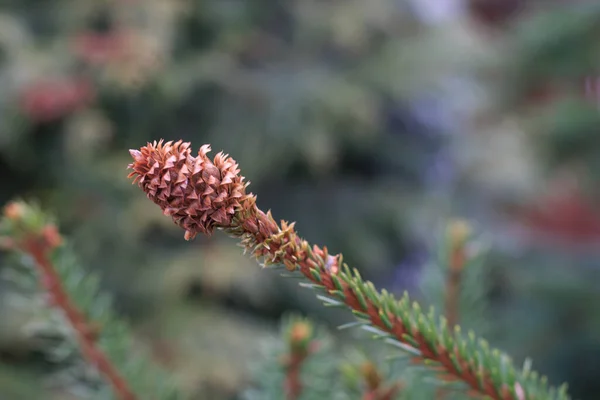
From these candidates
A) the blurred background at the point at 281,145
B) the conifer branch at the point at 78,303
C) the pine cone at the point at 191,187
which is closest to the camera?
the pine cone at the point at 191,187

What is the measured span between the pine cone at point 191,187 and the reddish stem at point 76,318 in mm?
281

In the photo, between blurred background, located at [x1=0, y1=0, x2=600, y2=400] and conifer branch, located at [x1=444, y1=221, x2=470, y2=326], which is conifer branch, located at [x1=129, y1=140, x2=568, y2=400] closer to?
conifer branch, located at [x1=444, y1=221, x2=470, y2=326]

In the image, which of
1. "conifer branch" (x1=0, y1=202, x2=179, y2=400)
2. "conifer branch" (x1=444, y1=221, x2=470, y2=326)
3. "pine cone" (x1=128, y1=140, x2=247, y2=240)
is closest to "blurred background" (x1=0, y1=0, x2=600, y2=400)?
"conifer branch" (x1=444, y1=221, x2=470, y2=326)

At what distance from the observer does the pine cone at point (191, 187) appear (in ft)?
1.09

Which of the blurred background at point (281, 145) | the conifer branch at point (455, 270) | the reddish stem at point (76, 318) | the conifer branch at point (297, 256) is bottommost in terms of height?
the conifer branch at point (297, 256)

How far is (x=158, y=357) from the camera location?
82.7 inches

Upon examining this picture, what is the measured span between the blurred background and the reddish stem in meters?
1.33

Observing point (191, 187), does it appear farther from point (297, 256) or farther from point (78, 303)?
point (78, 303)

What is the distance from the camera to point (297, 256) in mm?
361

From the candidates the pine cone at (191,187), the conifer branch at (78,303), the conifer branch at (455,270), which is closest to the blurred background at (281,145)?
the conifer branch at (455,270)

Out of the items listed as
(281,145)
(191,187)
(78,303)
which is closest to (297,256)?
(191,187)

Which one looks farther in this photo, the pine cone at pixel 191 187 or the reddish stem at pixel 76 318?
the reddish stem at pixel 76 318

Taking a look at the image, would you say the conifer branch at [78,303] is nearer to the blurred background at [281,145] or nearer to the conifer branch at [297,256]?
the conifer branch at [297,256]

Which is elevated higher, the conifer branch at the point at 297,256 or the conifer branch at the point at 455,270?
the conifer branch at the point at 455,270
